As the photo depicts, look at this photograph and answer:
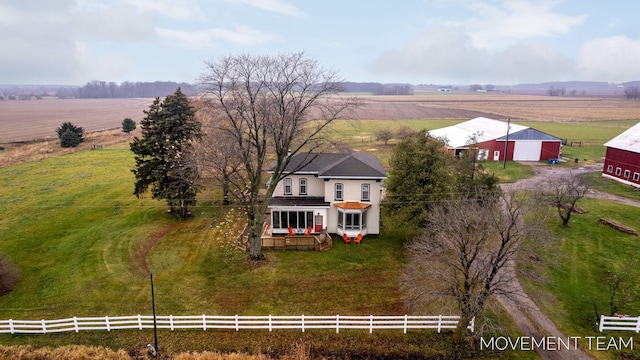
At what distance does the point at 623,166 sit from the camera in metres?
41.8

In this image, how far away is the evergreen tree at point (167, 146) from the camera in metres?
31.6

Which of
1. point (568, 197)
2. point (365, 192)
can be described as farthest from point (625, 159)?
point (365, 192)

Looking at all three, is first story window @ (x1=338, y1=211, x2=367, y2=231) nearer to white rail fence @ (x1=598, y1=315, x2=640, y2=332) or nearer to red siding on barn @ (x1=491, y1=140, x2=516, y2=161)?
white rail fence @ (x1=598, y1=315, x2=640, y2=332)

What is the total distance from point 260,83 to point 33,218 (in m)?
24.2

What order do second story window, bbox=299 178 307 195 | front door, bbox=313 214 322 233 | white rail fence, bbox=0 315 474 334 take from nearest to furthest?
1. white rail fence, bbox=0 315 474 334
2. front door, bbox=313 214 322 233
3. second story window, bbox=299 178 307 195

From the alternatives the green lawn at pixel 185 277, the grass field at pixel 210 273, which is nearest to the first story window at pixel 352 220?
the green lawn at pixel 185 277

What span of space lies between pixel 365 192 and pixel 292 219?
5.75m

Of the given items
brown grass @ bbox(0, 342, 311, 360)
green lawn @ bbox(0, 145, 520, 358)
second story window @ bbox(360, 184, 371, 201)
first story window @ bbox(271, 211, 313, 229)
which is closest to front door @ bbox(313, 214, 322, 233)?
first story window @ bbox(271, 211, 313, 229)

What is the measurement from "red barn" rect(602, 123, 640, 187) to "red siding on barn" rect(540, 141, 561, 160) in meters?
9.74

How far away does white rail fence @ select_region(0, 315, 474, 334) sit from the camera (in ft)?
58.4

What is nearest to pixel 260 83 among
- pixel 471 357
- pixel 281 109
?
pixel 281 109

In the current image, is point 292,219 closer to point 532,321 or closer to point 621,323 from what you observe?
point 532,321

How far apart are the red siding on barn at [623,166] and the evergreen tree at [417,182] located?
25652mm

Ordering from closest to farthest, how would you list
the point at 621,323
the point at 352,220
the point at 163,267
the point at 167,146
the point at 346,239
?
the point at 621,323, the point at 163,267, the point at 346,239, the point at 352,220, the point at 167,146
